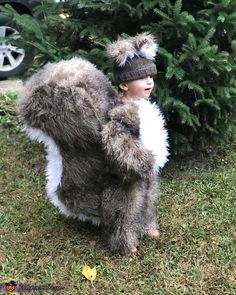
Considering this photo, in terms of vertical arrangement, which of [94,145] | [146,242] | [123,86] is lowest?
[146,242]

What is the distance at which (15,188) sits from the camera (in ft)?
14.6

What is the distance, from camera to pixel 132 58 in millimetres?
3211

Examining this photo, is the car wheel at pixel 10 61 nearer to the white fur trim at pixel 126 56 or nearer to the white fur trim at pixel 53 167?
the white fur trim at pixel 53 167

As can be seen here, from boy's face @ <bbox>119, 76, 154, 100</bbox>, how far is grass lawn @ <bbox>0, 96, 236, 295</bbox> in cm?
107

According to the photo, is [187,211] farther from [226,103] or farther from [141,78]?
[141,78]

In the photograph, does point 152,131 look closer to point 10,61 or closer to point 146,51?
point 146,51

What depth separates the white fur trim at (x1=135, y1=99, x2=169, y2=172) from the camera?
3184mm

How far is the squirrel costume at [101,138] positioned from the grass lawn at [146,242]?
23 cm

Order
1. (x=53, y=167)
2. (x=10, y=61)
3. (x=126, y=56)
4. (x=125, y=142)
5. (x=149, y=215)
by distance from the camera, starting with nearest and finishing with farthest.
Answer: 1. (x=125, y=142)
2. (x=126, y=56)
3. (x=53, y=167)
4. (x=149, y=215)
5. (x=10, y=61)

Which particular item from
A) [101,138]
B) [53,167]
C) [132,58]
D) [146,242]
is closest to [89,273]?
[146,242]

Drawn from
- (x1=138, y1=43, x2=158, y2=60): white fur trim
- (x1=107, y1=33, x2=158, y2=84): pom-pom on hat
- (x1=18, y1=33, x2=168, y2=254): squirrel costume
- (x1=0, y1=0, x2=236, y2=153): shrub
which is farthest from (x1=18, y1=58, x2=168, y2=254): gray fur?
(x1=0, y1=0, x2=236, y2=153): shrub

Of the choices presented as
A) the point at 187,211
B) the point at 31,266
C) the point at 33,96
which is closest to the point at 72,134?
the point at 33,96

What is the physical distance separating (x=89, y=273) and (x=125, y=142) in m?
0.93

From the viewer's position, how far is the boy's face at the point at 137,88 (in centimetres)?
326
